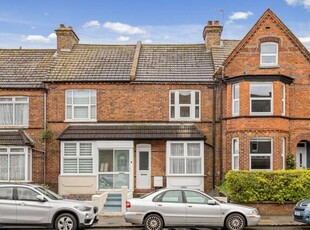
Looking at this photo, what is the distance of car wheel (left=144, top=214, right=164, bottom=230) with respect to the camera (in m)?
17.5

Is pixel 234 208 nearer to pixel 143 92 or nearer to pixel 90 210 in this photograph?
pixel 90 210

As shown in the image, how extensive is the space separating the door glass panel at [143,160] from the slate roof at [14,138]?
18.9 feet

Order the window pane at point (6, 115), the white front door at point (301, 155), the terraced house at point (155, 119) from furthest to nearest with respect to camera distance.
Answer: the window pane at point (6, 115), the white front door at point (301, 155), the terraced house at point (155, 119)

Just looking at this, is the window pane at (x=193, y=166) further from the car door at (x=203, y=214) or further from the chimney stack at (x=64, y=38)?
the chimney stack at (x=64, y=38)

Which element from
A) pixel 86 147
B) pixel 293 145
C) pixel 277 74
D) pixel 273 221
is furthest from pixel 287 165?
pixel 86 147

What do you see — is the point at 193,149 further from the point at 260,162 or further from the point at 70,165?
the point at 70,165

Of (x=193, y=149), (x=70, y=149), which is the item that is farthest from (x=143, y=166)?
(x=70, y=149)

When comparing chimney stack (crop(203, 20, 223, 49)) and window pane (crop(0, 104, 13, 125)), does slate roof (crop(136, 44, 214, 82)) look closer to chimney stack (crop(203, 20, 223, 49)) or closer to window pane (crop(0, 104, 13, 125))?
chimney stack (crop(203, 20, 223, 49))

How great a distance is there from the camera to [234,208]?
697 inches

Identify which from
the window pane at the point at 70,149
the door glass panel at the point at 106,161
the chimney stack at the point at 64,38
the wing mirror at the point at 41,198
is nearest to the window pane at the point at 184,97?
the door glass panel at the point at 106,161

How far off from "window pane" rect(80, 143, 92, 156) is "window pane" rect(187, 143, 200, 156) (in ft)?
16.9

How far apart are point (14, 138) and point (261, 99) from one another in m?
12.7

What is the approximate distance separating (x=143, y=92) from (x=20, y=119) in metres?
6.77

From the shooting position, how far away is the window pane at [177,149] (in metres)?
27.2
